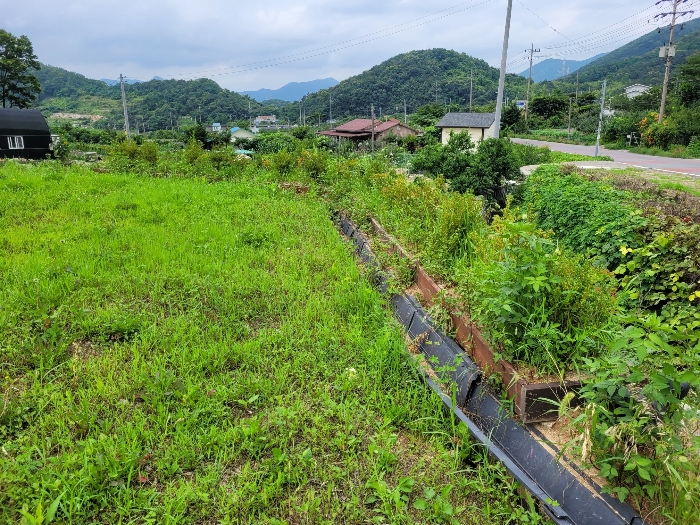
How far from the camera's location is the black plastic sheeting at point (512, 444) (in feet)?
Result: 6.26

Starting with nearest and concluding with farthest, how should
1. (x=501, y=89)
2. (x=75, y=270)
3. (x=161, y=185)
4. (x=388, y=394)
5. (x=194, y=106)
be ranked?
(x=388, y=394) < (x=75, y=270) < (x=161, y=185) < (x=501, y=89) < (x=194, y=106)

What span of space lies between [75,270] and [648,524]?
4723 millimetres

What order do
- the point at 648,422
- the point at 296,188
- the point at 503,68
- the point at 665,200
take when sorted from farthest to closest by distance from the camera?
the point at 503,68 → the point at 296,188 → the point at 665,200 → the point at 648,422

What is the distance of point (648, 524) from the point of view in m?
1.78

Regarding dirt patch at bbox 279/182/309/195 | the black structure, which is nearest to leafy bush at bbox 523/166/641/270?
dirt patch at bbox 279/182/309/195

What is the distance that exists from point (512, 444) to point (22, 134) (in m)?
23.3

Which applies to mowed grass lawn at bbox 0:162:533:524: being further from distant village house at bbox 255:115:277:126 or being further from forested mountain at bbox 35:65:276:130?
distant village house at bbox 255:115:277:126

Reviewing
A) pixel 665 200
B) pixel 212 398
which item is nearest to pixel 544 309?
pixel 212 398

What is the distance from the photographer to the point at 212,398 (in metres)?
2.64

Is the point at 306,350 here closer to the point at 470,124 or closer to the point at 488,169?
the point at 488,169

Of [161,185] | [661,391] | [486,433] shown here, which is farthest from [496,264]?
[161,185]

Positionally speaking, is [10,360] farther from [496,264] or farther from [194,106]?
[194,106]

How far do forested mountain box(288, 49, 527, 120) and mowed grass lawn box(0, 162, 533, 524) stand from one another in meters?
63.6

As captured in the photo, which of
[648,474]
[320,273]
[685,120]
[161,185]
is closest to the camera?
[648,474]
